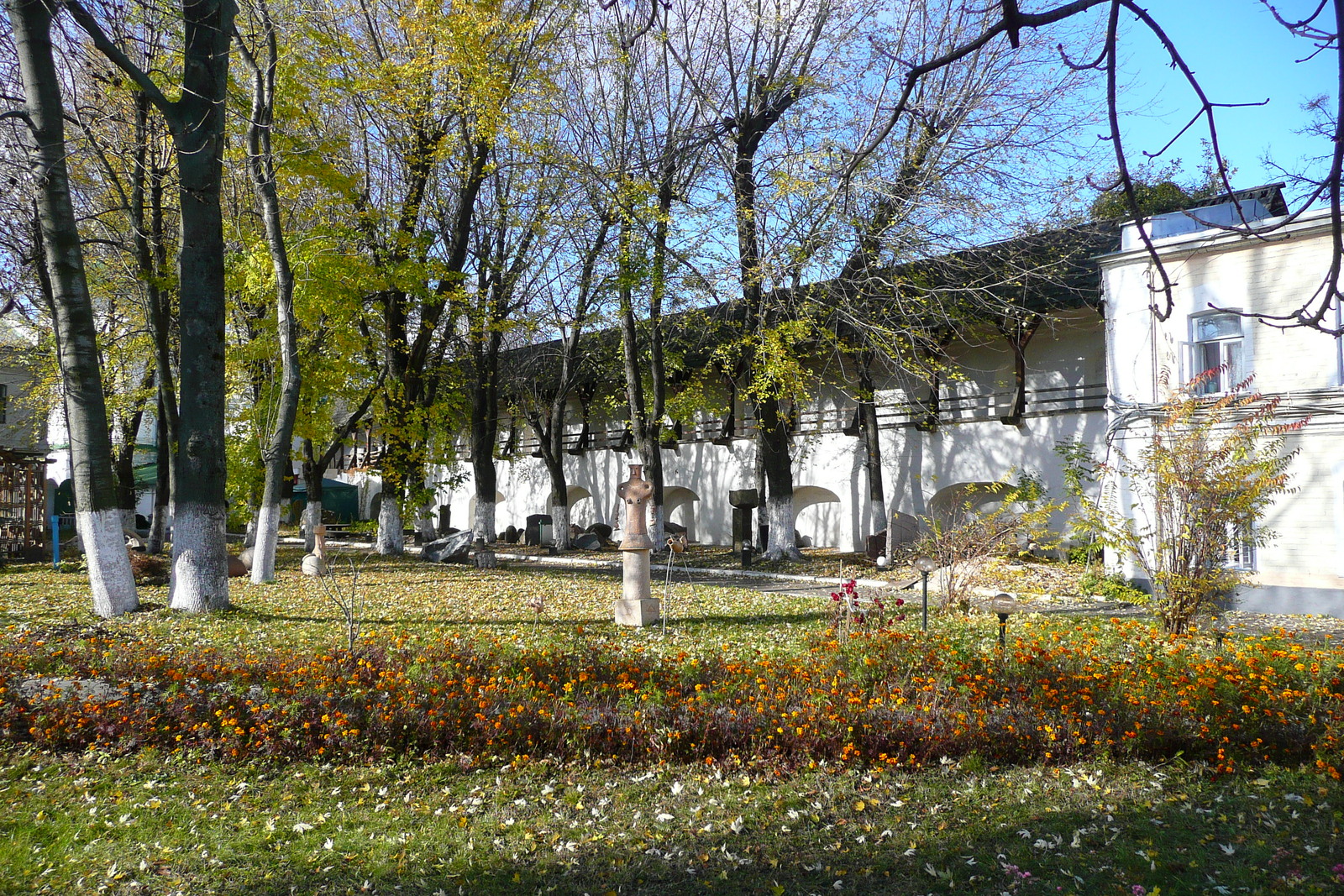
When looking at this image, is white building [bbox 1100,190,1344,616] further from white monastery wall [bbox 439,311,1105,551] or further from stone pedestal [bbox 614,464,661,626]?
stone pedestal [bbox 614,464,661,626]

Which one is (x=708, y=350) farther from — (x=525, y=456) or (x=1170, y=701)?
(x=1170, y=701)

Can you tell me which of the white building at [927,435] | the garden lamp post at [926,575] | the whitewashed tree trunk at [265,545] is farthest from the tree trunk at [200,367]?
the white building at [927,435]

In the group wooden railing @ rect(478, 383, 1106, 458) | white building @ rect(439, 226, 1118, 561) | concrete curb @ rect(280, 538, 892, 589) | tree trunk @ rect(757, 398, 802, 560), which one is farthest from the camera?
wooden railing @ rect(478, 383, 1106, 458)

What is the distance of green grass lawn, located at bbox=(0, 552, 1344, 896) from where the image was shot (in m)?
3.89

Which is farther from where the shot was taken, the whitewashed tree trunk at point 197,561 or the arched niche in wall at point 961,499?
the arched niche in wall at point 961,499

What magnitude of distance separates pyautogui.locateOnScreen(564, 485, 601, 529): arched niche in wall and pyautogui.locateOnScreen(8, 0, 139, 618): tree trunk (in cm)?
2014

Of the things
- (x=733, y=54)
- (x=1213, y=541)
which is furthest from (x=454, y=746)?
(x=733, y=54)

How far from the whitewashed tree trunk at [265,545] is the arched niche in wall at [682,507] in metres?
14.8

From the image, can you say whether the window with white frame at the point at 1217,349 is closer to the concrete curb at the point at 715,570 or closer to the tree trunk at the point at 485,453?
the concrete curb at the point at 715,570

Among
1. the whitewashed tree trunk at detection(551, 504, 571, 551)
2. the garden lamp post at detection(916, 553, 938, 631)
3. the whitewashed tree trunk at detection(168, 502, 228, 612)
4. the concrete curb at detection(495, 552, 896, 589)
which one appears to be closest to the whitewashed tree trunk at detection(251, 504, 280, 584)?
the whitewashed tree trunk at detection(168, 502, 228, 612)

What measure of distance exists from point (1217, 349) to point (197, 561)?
599 inches

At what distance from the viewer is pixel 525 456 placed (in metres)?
33.0

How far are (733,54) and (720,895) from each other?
16758mm

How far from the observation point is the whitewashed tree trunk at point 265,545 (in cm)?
1413
